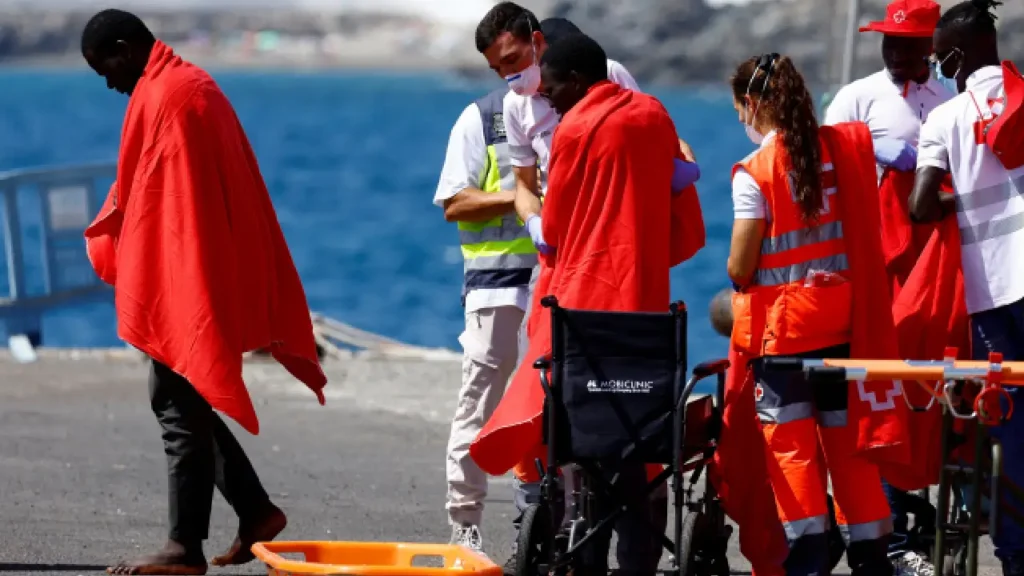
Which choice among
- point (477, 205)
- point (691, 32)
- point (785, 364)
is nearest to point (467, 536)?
point (477, 205)

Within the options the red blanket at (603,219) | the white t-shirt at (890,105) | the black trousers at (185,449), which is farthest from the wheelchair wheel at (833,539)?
the black trousers at (185,449)

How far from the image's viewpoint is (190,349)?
7176 mm

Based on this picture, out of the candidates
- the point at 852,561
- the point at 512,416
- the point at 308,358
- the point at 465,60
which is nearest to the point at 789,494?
the point at 852,561

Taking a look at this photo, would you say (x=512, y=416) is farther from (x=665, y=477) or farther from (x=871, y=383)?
(x=871, y=383)

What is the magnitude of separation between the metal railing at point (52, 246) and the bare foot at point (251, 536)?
9.13 meters

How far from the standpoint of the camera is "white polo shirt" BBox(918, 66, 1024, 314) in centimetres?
682

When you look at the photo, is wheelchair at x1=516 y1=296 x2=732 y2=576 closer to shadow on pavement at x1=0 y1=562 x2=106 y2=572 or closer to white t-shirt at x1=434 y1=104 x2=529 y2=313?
white t-shirt at x1=434 y1=104 x2=529 y2=313

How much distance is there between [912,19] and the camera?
7.55 meters

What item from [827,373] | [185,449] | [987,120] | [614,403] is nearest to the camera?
[827,373]

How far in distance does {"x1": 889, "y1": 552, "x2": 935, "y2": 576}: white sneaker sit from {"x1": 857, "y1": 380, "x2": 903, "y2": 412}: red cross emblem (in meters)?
1.11

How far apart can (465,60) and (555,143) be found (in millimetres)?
161363

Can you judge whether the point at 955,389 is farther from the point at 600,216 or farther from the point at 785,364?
the point at 600,216

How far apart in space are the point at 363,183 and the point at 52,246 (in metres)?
57.6

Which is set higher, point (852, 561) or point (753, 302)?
point (753, 302)
